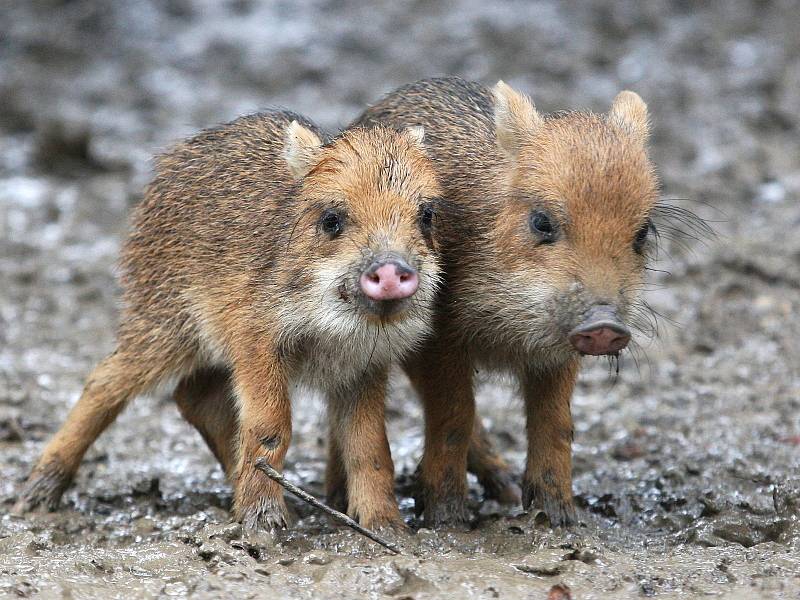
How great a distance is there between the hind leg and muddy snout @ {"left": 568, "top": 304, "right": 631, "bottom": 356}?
2408 mm

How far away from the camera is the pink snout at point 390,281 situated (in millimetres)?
6051

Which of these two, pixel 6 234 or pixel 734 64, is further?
pixel 734 64

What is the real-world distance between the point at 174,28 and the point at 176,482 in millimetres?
8405

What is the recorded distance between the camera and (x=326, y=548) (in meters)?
6.44

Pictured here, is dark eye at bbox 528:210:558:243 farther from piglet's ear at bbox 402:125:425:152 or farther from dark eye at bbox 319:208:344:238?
dark eye at bbox 319:208:344:238

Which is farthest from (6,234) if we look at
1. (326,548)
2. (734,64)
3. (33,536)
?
(734,64)

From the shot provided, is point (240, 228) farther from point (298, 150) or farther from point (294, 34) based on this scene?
point (294, 34)

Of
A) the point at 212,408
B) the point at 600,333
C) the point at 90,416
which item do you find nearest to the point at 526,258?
the point at 600,333

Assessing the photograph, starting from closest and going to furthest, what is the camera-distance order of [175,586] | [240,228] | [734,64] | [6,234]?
[175,586] < [240,228] < [6,234] < [734,64]

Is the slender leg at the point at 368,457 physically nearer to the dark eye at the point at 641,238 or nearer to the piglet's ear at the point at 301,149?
the piglet's ear at the point at 301,149

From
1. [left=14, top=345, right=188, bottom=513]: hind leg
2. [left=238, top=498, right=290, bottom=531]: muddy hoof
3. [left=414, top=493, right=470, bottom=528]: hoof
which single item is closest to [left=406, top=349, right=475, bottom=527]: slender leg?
[left=414, top=493, right=470, bottom=528]: hoof

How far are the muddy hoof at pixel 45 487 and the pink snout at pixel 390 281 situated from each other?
8.01 feet

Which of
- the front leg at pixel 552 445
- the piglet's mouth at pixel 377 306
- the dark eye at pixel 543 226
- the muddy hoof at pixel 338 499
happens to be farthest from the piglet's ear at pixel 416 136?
the muddy hoof at pixel 338 499

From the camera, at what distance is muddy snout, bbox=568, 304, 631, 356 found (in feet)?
19.7
